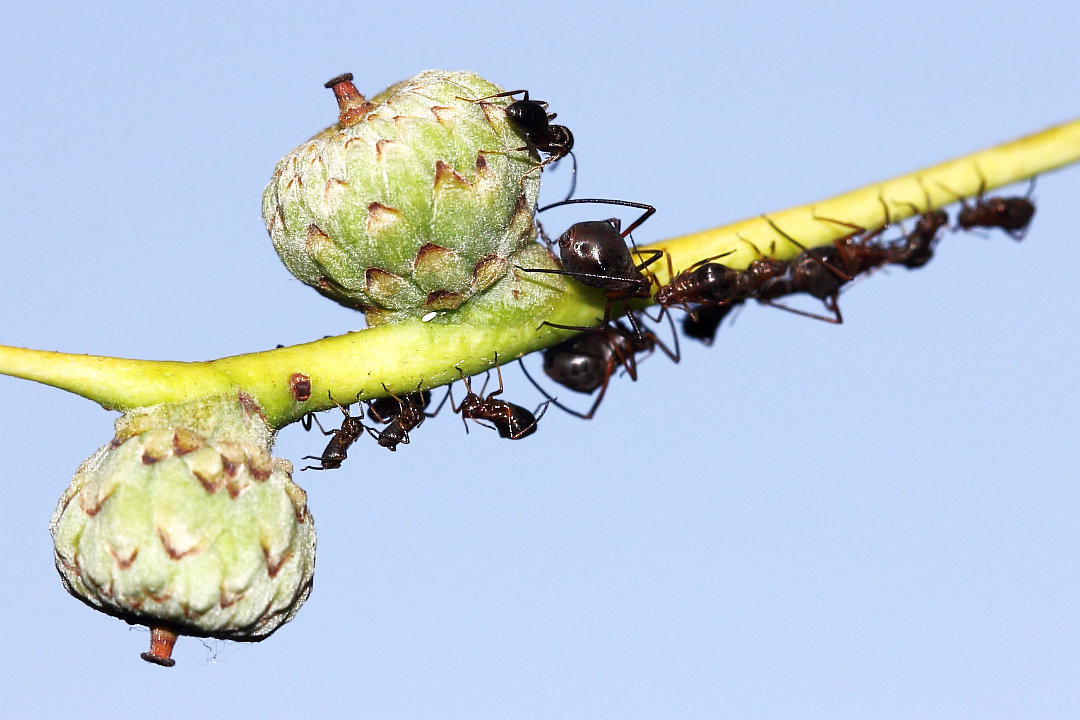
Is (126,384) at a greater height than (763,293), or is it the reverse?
(763,293)

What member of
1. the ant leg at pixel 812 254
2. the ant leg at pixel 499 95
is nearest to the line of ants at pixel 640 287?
the ant leg at pixel 812 254

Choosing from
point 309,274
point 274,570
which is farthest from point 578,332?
point 274,570

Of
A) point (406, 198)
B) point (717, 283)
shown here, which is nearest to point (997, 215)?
point (717, 283)

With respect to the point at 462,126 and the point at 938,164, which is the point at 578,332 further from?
the point at 938,164

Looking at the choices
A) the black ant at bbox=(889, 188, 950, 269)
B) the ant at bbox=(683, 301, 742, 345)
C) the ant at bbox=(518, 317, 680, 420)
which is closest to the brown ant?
the black ant at bbox=(889, 188, 950, 269)

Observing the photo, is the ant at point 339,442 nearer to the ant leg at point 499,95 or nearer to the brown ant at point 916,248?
the ant leg at point 499,95

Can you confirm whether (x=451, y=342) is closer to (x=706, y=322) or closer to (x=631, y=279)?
(x=631, y=279)
